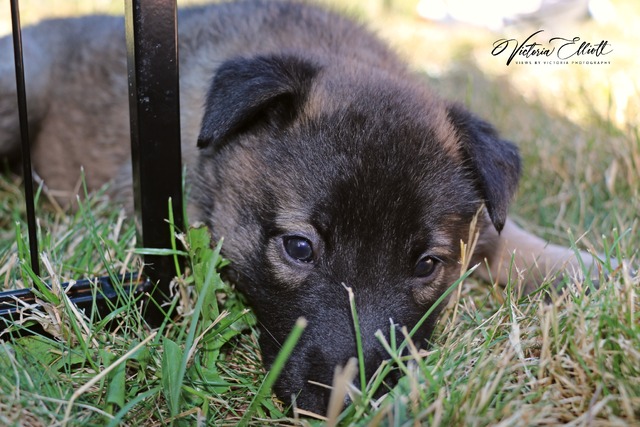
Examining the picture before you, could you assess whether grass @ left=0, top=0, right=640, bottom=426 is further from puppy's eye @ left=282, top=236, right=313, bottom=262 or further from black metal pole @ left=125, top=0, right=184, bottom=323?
puppy's eye @ left=282, top=236, right=313, bottom=262

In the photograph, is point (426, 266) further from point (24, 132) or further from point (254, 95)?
A: point (24, 132)

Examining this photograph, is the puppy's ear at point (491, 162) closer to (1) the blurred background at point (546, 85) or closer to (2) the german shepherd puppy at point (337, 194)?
(2) the german shepherd puppy at point (337, 194)

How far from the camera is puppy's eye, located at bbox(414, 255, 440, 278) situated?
103 inches

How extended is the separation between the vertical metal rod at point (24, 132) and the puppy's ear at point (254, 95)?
613mm

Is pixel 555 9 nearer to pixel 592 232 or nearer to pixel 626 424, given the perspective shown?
pixel 592 232

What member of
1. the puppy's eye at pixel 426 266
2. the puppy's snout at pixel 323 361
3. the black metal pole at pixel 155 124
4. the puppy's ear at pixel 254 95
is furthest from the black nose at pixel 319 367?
the puppy's ear at pixel 254 95

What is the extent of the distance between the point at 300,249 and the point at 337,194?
25cm

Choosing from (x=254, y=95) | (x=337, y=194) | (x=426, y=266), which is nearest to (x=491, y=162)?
(x=426, y=266)

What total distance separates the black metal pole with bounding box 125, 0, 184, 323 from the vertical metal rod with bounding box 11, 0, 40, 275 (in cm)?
37

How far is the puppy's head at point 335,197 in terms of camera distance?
93.6 inches

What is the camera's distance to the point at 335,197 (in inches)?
96.0

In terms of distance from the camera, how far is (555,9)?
858cm

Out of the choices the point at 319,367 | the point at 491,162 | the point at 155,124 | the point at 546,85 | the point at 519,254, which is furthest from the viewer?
the point at 546,85

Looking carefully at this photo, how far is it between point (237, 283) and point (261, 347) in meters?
0.33
